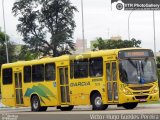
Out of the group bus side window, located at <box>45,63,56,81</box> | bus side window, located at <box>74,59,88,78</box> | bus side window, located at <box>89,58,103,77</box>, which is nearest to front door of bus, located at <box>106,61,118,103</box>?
bus side window, located at <box>89,58,103,77</box>

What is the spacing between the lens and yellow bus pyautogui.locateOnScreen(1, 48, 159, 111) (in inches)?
1049

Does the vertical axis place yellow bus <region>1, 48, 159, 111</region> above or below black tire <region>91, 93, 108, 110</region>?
above

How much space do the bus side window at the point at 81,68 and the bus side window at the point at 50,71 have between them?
199cm

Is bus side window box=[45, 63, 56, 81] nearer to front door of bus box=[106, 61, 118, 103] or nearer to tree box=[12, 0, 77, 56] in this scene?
front door of bus box=[106, 61, 118, 103]

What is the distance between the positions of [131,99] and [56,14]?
6080 cm

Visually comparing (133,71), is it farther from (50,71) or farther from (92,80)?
(50,71)

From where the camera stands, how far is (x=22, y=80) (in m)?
34.0

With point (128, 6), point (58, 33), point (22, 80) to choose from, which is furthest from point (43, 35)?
point (22, 80)

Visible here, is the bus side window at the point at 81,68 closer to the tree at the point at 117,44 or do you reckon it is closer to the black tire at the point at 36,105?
the black tire at the point at 36,105

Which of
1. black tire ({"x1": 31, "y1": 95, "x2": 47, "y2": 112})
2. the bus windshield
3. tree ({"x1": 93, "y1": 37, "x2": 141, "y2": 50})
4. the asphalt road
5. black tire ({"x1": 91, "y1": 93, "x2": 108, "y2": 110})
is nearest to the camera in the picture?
the asphalt road

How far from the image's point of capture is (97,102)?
27.6m

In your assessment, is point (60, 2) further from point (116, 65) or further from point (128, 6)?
point (116, 65)

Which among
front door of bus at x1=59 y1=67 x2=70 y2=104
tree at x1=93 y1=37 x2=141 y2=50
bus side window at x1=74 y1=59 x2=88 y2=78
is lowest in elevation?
front door of bus at x1=59 y1=67 x2=70 y2=104

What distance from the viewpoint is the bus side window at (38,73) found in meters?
31.9
